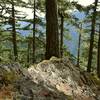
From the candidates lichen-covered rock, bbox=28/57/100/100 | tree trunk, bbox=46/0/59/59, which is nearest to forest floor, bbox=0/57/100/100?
lichen-covered rock, bbox=28/57/100/100

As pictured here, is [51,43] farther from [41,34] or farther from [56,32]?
[41,34]

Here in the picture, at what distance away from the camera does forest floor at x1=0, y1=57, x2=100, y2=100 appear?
611cm

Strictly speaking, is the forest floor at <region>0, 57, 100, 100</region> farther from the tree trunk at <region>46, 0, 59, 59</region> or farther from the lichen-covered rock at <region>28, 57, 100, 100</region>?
the tree trunk at <region>46, 0, 59, 59</region>

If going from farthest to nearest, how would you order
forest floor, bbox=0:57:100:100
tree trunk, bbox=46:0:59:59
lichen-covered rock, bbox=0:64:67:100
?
tree trunk, bbox=46:0:59:59, forest floor, bbox=0:57:100:100, lichen-covered rock, bbox=0:64:67:100

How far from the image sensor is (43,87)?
675cm

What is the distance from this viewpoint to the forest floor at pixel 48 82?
6109mm

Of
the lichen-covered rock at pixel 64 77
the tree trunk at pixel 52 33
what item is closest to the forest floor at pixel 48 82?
the lichen-covered rock at pixel 64 77

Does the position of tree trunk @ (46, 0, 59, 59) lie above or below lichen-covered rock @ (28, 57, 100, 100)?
above

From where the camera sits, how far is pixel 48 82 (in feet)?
27.4

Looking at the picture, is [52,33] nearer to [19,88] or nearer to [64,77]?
[64,77]

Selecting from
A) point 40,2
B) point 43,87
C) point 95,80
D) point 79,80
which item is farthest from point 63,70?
point 40,2

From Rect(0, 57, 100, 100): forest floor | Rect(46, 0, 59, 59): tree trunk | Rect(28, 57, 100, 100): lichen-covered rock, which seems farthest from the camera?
Rect(46, 0, 59, 59): tree trunk

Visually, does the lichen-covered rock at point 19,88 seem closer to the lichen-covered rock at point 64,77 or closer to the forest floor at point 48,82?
the forest floor at point 48,82

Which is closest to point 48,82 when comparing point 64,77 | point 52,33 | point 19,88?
point 64,77
